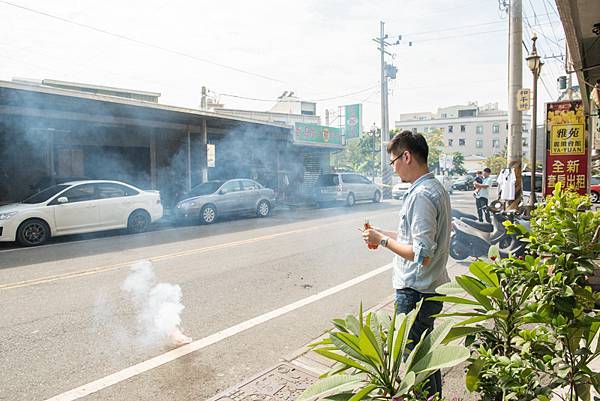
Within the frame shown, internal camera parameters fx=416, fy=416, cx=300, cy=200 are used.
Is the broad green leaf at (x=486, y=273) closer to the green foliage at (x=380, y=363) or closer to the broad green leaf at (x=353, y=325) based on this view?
the green foliage at (x=380, y=363)

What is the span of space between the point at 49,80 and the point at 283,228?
672 inches

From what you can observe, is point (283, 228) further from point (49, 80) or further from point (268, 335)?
point (49, 80)

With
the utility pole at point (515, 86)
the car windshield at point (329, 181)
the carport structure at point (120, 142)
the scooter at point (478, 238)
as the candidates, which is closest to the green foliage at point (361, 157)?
the car windshield at point (329, 181)

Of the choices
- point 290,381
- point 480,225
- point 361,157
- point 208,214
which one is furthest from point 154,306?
point 361,157

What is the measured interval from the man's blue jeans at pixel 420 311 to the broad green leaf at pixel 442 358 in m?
1.01

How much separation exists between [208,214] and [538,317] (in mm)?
12391

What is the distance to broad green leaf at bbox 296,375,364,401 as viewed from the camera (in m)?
1.34

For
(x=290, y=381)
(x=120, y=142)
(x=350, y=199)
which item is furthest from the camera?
(x=350, y=199)

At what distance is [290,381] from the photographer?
325cm

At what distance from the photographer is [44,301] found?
5.26 m

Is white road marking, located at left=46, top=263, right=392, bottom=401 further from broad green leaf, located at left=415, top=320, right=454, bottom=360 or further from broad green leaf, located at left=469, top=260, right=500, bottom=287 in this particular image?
broad green leaf, located at left=469, top=260, right=500, bottom=287

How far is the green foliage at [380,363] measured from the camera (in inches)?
51.7

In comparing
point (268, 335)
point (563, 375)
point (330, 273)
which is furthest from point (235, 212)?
point (563, 375)

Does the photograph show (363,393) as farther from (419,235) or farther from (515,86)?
(515,86)
